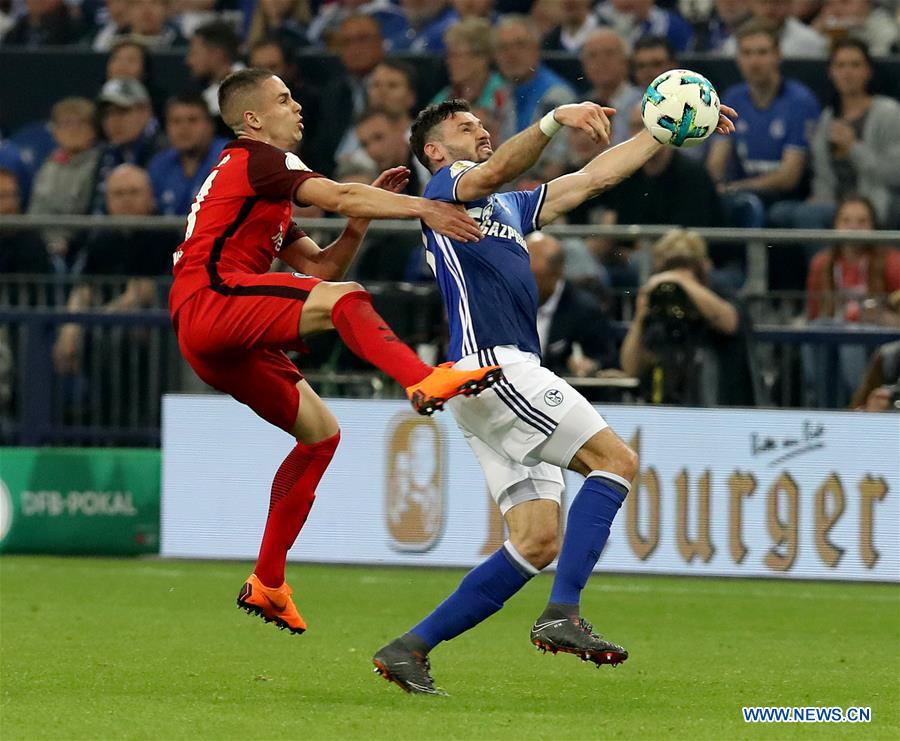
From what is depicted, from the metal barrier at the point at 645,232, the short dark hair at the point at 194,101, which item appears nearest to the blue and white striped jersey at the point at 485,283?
the metal barrier at the point at 645,232

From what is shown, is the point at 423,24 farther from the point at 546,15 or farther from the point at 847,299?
the point at 847,299

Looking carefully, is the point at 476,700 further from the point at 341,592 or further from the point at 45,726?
the point at 341,592

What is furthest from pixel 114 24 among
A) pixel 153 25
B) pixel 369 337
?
pixel 369 337

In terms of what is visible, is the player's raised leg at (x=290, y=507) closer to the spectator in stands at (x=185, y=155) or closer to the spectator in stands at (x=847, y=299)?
the spectator in stands at (x=847, y=299)

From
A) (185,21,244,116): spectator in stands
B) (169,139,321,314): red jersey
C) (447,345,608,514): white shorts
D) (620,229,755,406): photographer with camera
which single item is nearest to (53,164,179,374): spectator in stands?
(185,21,244,116): spectator in stands

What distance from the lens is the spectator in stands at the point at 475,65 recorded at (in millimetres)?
13594

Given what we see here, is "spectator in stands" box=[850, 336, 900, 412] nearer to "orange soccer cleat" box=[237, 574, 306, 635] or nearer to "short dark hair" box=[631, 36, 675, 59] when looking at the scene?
"short dark hair" box=[631, 36, 675, 59]

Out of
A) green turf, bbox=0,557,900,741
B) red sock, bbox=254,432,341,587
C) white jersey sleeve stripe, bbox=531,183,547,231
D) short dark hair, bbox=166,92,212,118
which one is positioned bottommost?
green turf, bbox=0,557,900,741

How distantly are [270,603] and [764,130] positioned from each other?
7436mm

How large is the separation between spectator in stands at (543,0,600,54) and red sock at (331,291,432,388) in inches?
331

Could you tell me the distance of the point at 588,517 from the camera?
272 inches

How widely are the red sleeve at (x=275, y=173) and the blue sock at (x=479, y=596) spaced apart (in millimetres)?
1643

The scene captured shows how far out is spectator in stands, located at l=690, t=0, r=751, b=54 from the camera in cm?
1469

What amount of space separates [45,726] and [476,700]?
1.66 m
